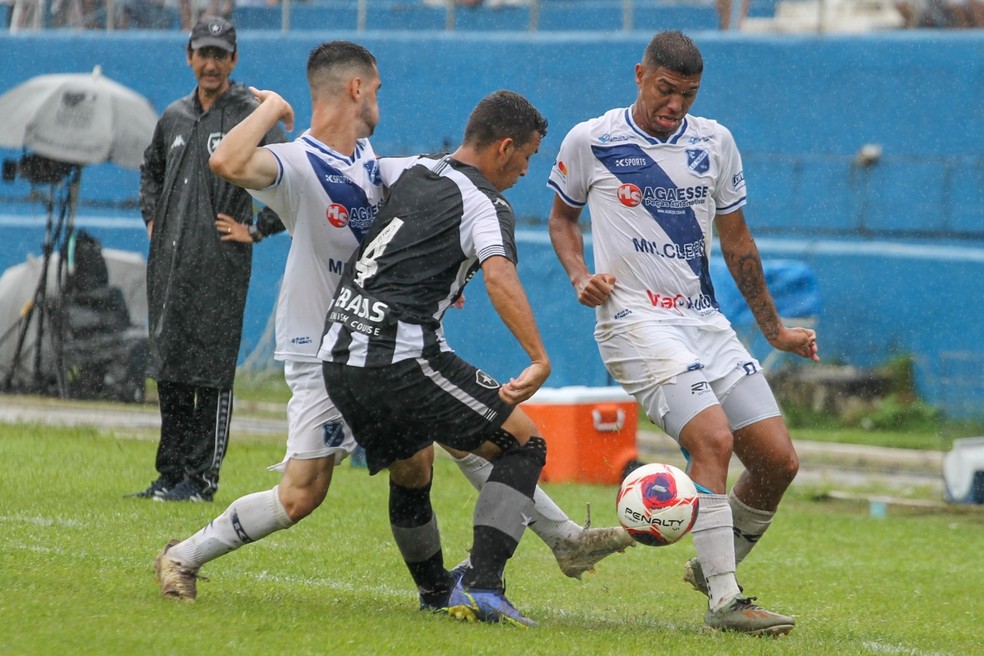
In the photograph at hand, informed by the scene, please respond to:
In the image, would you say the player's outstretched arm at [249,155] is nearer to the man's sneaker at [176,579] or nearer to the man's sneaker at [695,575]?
the man's sneaker at [176,579]

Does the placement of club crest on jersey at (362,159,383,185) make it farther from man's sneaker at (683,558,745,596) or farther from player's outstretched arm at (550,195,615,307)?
man's sneaker at (683,558,745,596)

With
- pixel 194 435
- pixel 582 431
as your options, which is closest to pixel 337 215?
pixel 194 435

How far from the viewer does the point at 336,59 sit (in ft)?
20.9

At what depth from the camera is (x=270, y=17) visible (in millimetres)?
21344

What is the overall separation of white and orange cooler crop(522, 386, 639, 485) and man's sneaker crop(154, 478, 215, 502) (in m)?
3.86

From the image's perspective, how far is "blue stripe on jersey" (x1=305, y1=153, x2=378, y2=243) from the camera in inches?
247

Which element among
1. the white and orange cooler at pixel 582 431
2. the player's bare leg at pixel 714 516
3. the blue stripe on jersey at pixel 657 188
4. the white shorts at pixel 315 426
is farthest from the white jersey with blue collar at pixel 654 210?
the white and orange cooler at pixel 582 431

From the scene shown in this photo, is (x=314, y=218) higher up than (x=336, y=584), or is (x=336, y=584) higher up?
(x=314, y=218)

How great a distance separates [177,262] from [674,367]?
4.15 metres

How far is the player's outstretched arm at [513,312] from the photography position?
576 cm

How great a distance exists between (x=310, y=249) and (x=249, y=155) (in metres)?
0.53

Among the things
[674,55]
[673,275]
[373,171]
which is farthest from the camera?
[673,275]

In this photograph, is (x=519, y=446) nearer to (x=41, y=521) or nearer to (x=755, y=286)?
(x=755, y=286)

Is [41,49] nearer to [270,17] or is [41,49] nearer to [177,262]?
[270,17]
